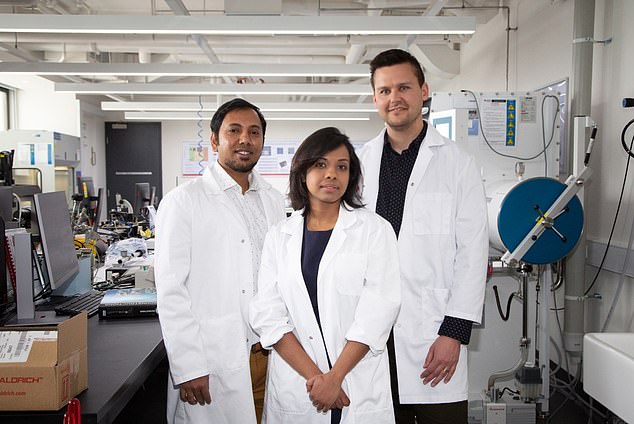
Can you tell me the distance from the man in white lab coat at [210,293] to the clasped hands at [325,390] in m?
0.33

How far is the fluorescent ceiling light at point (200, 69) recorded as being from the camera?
5168 millimetres

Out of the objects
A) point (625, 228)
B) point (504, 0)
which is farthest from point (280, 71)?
point (625, 228)

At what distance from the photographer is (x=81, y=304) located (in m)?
2.36

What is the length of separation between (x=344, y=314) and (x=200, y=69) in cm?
408

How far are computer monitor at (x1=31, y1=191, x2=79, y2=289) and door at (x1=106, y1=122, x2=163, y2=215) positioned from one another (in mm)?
8165

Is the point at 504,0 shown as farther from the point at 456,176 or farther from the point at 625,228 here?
the point at 456,176

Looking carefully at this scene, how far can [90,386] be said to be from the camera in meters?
1.45

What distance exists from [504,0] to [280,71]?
2179 mm

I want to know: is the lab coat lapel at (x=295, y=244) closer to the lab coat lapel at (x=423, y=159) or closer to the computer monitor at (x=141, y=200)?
the lab coat lapel at (x=423, y=159)

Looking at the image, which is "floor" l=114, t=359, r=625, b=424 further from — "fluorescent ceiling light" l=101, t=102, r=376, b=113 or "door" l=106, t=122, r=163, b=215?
"door" l=106, t=122, r=163, b=215

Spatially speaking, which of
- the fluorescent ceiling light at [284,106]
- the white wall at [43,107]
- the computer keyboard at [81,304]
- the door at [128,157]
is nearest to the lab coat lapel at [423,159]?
the computer keyboard at [81,304]

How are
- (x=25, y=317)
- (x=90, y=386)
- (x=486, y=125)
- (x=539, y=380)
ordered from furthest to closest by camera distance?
(x=486, y=125)
(x=539, y=380)
(x=25, y=317)
(x=90, y=386)

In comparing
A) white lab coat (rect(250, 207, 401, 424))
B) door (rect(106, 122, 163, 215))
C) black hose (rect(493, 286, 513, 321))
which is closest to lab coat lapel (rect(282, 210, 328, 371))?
white lab coat (rect(250, 207, 401, 424))

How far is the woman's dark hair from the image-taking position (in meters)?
1.65
